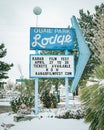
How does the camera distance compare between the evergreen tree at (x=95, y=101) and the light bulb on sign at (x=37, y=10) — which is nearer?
the evergreen tree at (x=95, y=101)

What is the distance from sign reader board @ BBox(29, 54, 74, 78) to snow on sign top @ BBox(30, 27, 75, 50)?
692 mm

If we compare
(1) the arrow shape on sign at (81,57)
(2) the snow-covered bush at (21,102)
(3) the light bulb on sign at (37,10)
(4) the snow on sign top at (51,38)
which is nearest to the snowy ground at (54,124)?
(1) the arrow shape on sign at (81,57)

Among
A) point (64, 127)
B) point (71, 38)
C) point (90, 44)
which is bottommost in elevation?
point (64, 127)

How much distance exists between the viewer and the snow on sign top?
18.2 m

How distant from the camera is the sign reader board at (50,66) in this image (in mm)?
17859

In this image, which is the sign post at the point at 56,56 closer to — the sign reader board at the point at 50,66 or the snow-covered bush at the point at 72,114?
the sign reader board at the point at 50,66

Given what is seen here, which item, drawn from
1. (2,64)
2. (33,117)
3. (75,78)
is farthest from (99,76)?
(2,64)

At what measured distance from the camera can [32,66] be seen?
17844 millimetres

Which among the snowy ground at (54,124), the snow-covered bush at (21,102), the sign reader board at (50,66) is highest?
the sign reader board at (50,66)

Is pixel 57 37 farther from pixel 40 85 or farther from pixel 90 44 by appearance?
pixel 40 85

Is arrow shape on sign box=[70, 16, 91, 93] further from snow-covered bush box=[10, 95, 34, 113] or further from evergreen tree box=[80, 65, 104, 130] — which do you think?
evergreen tree box=[80, 65, 104, 130]

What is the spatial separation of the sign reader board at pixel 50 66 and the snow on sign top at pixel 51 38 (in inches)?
27.2

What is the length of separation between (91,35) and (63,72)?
2988cm

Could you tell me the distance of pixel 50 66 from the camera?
1792cm
